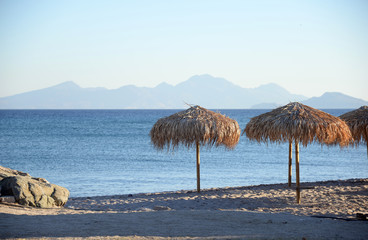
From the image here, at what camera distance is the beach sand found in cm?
577

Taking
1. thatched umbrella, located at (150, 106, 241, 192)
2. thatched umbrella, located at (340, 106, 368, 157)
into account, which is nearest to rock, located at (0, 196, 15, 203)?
thatched umbrella, located at (150, 106, 241, 192)

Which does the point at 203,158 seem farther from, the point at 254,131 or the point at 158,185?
the point at 254,131

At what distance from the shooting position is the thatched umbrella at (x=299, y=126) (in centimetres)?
830

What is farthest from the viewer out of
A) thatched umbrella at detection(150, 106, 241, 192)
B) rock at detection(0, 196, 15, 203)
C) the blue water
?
the blue water

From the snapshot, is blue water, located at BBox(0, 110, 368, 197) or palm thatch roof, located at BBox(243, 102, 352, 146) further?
blue water, located at BBox(0, 110, 368, 197)

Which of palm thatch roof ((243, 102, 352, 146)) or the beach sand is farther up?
palm thatch roof ((243, 102, 352, 146))

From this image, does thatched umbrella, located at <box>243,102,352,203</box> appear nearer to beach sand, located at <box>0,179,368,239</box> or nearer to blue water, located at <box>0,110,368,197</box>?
beach sand, located at <box>0,179,368,239</box>

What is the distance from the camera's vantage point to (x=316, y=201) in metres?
9.15

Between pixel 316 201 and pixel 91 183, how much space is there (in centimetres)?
784

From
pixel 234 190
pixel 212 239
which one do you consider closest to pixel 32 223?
pixel 212 239

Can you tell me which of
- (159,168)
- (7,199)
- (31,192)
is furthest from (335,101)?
(7,199)

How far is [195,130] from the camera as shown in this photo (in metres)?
10.1

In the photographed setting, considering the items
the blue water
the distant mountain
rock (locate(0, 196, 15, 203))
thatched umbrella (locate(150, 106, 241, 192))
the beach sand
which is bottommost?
the blue water

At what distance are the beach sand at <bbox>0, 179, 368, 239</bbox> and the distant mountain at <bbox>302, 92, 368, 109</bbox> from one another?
179 m
